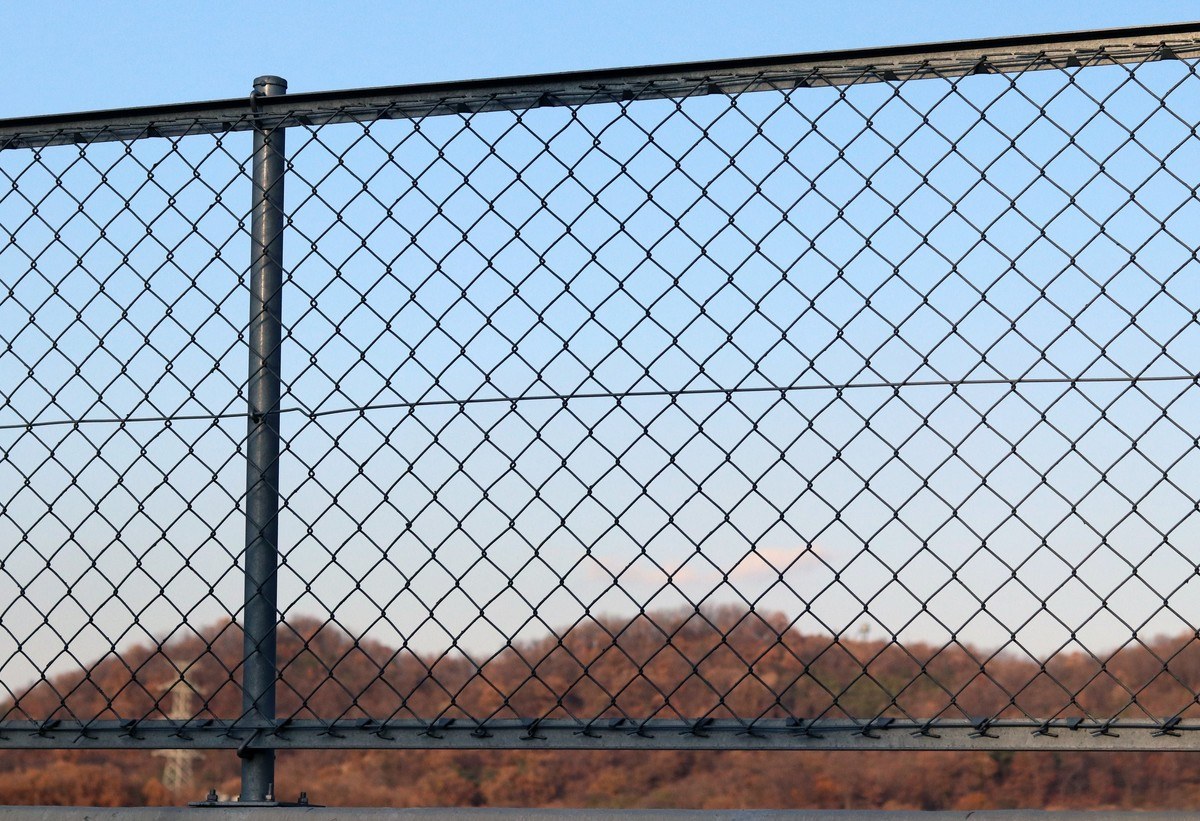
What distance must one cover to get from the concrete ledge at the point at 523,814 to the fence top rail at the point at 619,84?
104 centimetres

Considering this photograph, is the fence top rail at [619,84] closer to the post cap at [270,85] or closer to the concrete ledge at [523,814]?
the post cap at [270,85]

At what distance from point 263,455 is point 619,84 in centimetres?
78

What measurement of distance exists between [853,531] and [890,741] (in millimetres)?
277

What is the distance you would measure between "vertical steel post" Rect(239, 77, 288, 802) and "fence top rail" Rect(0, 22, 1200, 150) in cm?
10

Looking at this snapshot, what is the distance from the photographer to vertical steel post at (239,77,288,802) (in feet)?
6.76

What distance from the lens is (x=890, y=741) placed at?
72.7 inches

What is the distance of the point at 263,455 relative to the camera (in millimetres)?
2127

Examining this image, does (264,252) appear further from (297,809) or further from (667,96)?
(297,809)

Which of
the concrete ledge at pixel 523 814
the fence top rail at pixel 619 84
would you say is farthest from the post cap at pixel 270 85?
the concrete ledge at pixel 523 814

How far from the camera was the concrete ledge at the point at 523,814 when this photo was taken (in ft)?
5.73

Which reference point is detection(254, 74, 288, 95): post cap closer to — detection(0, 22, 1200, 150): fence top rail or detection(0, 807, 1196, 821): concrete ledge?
detection(0, 22, 1200, 150): fence top rail

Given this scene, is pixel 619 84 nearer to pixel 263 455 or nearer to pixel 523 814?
pixel 263 455

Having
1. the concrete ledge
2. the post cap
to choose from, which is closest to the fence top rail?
the post cap

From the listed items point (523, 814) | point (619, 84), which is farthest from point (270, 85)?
point (523, 814)
